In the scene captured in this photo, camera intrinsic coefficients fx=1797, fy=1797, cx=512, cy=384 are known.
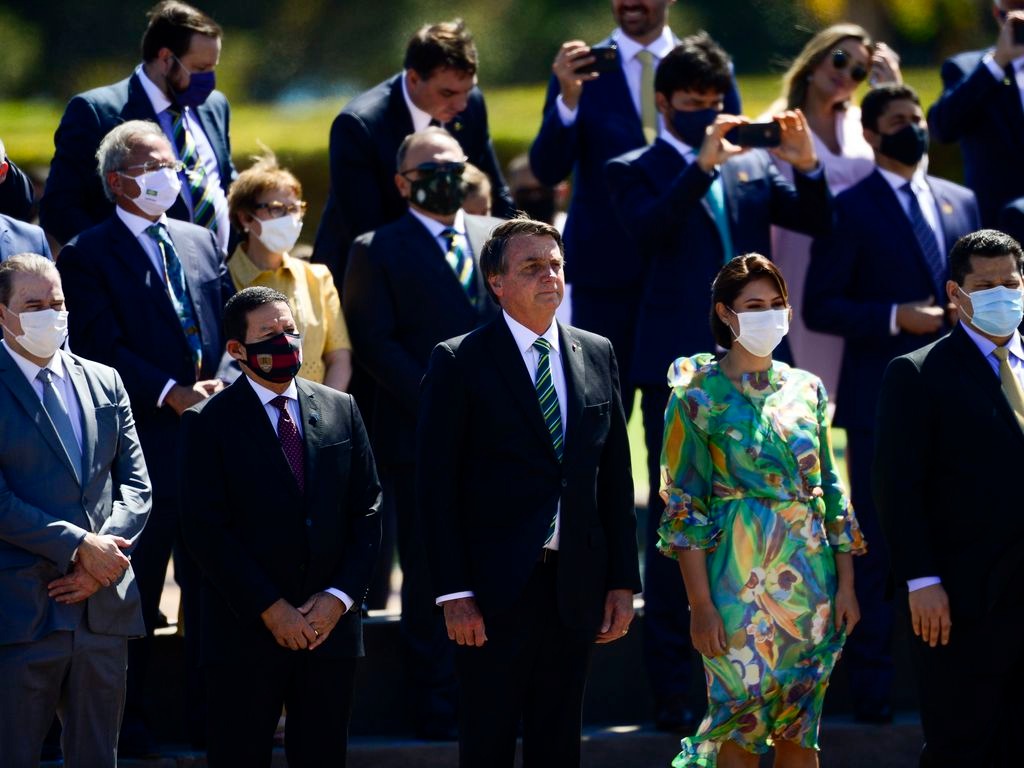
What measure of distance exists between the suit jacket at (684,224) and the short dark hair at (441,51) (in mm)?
860

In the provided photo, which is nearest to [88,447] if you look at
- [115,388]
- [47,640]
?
[115,388]

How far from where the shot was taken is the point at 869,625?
7336 millimetres

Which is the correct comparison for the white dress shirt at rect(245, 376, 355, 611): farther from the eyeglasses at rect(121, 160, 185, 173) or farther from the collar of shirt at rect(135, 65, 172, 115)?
the collar of shirt at rect(135, 65, 172, 115)

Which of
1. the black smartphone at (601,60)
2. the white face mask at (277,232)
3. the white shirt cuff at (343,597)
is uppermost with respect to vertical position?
the black smartphone at (601,60)

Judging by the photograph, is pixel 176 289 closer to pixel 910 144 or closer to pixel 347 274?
pixel 347 274

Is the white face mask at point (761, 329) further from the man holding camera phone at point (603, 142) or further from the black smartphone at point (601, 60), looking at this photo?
the black smartphone at point (601, 60)

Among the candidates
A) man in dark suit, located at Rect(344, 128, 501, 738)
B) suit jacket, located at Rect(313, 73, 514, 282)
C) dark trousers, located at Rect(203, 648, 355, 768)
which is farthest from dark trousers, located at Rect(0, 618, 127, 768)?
suit jacket, located at Rect(313, 73, 514, 282)

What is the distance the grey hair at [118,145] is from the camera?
22.5ft

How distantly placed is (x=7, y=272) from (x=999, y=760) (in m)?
3.70

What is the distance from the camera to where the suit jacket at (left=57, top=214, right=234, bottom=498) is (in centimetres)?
669

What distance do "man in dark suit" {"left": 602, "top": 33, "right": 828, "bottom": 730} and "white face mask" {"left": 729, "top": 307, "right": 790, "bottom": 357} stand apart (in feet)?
3.79

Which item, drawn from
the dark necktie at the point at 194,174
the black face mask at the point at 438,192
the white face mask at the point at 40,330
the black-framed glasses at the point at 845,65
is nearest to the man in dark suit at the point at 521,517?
the white face mask at the point at 40,330

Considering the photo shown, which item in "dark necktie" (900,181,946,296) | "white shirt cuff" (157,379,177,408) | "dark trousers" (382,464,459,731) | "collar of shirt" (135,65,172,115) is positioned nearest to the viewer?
"white shirt cuff" (157,379,177,408)

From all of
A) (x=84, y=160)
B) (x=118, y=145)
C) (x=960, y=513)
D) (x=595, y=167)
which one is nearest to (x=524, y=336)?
(x=960, y=513)
